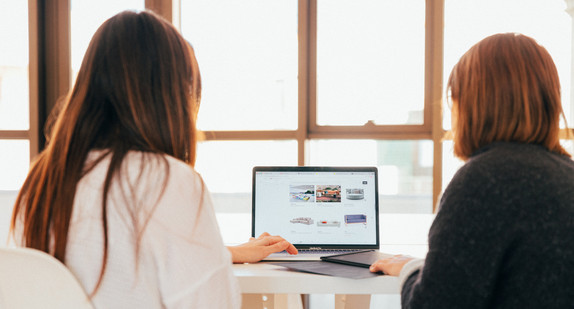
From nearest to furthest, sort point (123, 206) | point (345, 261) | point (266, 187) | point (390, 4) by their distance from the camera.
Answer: point (123, 206), point (345, 261), point (266, 187), point (390, 4)

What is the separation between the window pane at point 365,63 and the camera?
2.64 metres

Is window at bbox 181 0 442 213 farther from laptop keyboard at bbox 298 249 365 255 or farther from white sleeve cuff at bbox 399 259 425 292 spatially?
white sleeve cuff at bbox 399 259 425 292

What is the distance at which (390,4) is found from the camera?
2.65 m

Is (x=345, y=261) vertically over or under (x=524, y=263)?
under

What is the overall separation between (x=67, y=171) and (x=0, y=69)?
90.2 inches

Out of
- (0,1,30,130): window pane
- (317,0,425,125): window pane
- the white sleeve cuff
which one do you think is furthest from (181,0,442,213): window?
the white sleeve cuff

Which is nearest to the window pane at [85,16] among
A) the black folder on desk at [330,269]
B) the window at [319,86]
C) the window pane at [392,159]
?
the window at [319,86]

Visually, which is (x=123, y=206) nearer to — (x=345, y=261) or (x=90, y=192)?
(x=90, y=192)

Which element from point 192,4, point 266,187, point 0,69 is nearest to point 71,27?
point 0,69

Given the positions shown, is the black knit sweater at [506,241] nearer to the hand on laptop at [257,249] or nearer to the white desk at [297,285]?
the white desk at [297,285]

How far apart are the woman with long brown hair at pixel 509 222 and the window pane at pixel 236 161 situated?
5.67 feet

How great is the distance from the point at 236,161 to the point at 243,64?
1.74 ft

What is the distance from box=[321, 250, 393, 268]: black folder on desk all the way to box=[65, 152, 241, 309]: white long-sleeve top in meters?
0.62

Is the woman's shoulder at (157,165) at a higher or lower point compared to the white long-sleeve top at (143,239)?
higher
